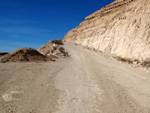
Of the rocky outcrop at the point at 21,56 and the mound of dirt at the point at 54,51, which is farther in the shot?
the mound of dirt at the point at 54,51

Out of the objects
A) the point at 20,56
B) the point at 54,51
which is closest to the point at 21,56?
the point at 20,56

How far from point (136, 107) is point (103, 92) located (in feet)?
4.86

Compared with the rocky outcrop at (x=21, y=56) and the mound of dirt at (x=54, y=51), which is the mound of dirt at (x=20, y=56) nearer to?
the rocky outcrop at (x=21, y=56)

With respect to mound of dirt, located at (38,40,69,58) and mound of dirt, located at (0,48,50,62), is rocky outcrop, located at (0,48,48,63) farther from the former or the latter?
mound of dirt, located at (38,40,69,58)

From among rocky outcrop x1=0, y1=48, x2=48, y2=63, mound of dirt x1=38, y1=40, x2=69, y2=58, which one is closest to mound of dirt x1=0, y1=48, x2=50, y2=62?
rocky outcrop x1=0, y1=48, x2=48, y2=63

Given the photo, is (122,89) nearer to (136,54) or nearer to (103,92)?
(103,92)

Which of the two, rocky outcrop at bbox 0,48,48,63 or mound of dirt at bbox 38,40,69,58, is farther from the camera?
mound of dirt at bbox 38,40,69,58

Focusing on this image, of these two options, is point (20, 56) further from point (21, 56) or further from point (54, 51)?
point (54, 51)

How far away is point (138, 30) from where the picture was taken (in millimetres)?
15195

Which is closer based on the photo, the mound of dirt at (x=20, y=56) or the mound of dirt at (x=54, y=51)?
the mound of dirt at (x=20, y=56)

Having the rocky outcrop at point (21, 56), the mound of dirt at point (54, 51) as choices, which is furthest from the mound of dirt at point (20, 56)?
the mound of dirt at point (54, 51)

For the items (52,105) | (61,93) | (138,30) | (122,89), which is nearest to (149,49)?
(138,30)

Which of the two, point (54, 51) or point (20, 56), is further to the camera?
point (54, 51)

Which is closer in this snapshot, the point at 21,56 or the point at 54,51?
the point at 21,56
